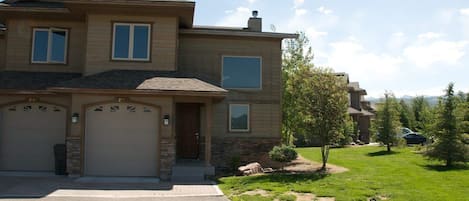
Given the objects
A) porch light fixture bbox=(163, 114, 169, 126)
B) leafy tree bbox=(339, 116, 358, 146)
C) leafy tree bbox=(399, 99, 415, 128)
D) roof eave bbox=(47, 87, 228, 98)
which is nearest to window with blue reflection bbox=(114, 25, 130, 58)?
roof eave bbox=(47, 87, 228, 98)

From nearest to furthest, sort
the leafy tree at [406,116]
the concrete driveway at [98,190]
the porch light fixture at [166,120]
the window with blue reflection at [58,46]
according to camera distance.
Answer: the concrete driveway at [98,190] < the porch light fixture at [166,120] < the window with blue reflection at [58,46] < the leafy tree at [406,116]

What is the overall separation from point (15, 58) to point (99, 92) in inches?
206

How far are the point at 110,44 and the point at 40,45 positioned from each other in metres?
3.23

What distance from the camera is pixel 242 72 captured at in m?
16.9

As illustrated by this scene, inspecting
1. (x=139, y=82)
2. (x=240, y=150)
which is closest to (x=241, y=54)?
(x=240, y=150)

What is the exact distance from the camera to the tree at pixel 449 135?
14.7 m

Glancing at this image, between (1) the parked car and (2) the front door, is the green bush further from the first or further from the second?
(1) the parked car

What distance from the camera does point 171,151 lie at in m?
13.3

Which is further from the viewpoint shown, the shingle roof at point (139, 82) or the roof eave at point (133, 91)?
the shingle roof at point (139, 82)

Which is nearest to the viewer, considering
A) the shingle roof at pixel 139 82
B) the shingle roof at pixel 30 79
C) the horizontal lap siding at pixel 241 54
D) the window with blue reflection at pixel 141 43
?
the shingle roof at pixel 139 82

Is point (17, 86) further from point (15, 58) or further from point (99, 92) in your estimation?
point (99, 92)

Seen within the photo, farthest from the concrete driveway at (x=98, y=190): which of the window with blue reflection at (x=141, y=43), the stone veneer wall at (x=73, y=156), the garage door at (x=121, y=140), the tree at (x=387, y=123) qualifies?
the tree at (x=387, y=123)

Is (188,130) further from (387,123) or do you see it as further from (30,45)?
(387,123)

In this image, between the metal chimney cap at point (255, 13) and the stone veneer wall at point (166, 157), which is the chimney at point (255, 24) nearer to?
the metal chimney cap at point (255, 13)
